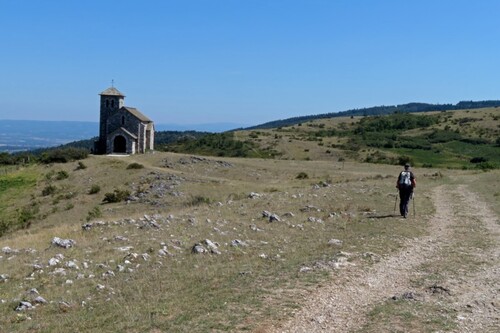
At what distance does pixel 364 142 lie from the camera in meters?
99.2

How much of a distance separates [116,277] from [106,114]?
62376 millimetres

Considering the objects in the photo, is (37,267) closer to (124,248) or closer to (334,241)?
(124,248)

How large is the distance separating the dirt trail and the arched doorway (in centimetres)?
5722

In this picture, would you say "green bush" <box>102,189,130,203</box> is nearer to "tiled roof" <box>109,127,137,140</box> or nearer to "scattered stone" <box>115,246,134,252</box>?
"tiled roof" <box>109,127,137,140</box>

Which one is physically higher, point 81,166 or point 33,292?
point 81,166

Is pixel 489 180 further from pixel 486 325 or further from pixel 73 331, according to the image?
pixel 73 331

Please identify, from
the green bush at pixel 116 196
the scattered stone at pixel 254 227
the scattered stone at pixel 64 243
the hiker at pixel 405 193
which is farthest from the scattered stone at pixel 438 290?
the green bush at pixel 116 196

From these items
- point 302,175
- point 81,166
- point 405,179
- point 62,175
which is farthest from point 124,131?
point 405,179

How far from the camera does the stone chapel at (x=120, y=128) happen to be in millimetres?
68500

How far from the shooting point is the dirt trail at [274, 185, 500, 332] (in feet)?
29.1

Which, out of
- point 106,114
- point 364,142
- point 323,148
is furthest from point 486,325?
point 364,142

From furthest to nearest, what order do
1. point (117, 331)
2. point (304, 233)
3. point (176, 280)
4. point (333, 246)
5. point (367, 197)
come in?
point (367, 197) → point (304, 233) → point (333, 246) → point (176, 280) → point (117, 331)

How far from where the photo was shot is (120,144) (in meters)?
69.7

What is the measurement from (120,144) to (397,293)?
62.6m
